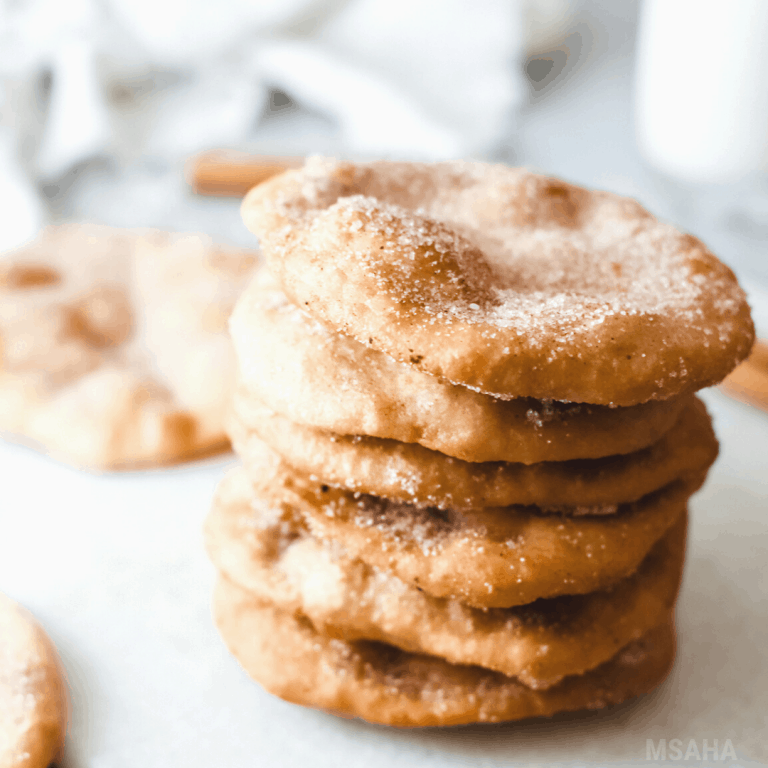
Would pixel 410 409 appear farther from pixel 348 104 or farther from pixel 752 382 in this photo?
pixel 348 104

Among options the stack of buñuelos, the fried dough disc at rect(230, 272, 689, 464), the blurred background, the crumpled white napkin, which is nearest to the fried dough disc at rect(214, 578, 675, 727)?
the stack of buñuelos

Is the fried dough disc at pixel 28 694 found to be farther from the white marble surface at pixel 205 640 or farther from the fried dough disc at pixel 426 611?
the fried dough disc at pixel 426 611

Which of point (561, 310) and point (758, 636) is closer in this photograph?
point (561, 310)

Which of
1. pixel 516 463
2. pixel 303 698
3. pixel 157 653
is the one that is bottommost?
pixel 157 653

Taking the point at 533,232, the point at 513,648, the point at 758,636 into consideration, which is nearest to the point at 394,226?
the point at 533,232

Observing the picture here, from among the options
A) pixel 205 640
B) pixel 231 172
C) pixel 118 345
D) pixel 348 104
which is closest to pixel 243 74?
pixel 348 104

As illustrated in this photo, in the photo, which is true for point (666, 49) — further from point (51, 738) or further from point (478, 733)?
point (51, 738)
